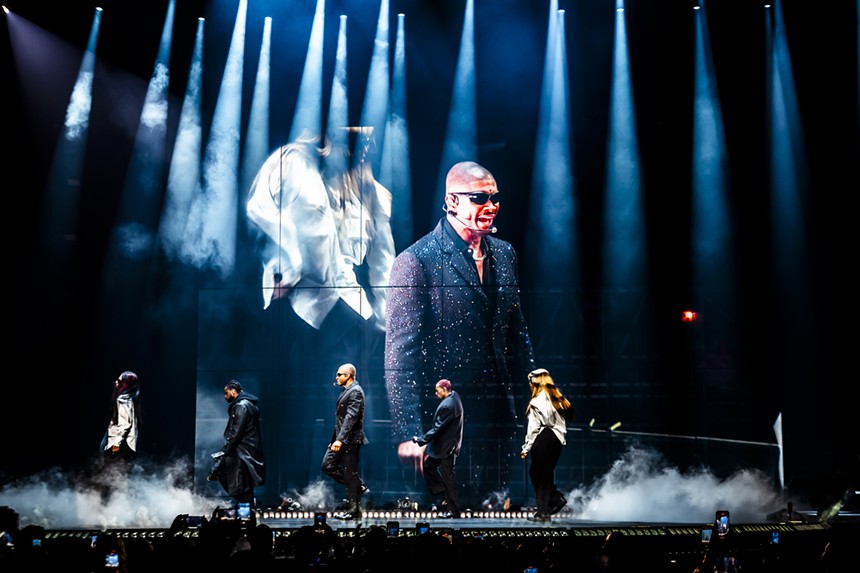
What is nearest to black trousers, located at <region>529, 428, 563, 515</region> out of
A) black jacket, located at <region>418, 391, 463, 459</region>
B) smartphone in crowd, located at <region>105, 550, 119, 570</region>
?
black jacket, located at <region>418, 391, 463, 459</region>

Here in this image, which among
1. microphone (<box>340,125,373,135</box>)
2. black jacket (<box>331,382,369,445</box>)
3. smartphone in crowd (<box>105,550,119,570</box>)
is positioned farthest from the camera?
microphone (<box>340,125,373,135</box>)

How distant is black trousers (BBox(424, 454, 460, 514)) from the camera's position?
11883 millimetres

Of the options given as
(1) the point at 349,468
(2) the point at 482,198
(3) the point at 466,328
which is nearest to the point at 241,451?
(1) the point at 349,468

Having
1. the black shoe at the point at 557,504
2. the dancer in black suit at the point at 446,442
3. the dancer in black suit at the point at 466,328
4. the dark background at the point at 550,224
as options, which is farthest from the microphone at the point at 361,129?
the black shoe at the point at 557,504

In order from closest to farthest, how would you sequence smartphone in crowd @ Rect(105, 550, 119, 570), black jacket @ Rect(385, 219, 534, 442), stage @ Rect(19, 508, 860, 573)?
stage @ Rect(19, 508, 860, 573) < smartphone in crowd @ Rect(105, 550, 119, 570) < black jacket @ Rect(385, 219, 534, 442)

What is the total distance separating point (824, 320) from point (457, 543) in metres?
9.66

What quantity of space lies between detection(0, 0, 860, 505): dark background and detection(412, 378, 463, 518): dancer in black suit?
234 centimetres

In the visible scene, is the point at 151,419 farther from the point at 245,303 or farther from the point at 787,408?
the point at 787,408

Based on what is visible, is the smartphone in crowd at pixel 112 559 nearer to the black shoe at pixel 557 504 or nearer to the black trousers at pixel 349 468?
the black trousers at pixel 349 468

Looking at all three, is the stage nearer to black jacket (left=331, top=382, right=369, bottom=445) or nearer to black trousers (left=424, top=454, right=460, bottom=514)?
Result: black jacket (left=331, top=382, right=369, bottom=445)

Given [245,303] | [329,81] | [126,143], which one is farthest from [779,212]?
[126,143]

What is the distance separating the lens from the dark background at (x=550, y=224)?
13.7 m

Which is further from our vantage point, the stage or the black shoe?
the black shoe

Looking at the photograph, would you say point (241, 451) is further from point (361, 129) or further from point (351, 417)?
point (361, 129)
